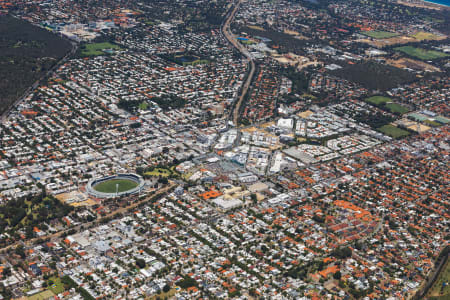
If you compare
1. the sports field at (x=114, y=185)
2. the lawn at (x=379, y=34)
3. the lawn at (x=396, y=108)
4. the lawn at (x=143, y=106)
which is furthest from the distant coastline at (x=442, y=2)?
the sports field at (x=114, y=185)

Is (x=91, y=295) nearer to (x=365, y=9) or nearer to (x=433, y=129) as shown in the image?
(x=433, y=129)

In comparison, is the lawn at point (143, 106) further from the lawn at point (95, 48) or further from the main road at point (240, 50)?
the lawn at point (95, 48)

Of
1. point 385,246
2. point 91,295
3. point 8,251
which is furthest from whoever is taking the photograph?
point 385,246

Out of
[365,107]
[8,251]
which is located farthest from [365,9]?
[8,251]

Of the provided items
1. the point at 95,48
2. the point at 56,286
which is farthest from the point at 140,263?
the point at 95,48

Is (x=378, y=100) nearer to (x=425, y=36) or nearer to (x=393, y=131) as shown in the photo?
(x=393, y=131)
